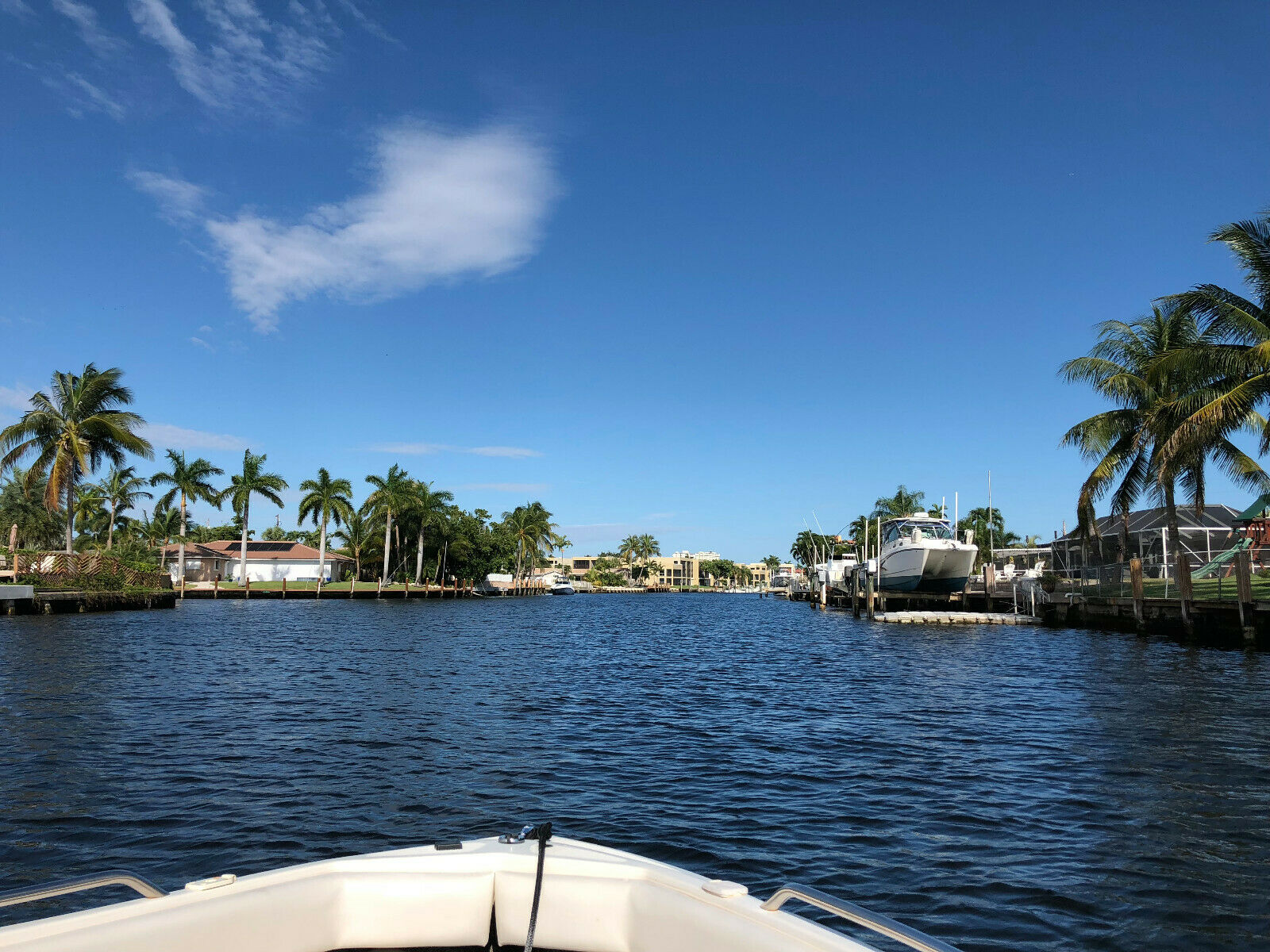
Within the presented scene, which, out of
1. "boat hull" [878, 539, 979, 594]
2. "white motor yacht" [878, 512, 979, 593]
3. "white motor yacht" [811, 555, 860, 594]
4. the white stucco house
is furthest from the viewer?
the white stucco house

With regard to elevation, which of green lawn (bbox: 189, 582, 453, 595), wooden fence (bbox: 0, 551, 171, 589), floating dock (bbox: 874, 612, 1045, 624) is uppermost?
wooden fence (bbox: 0, 551, 171, 589)

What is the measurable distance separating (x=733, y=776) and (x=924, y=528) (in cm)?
4073

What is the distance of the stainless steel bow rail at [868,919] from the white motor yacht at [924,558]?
42.5 metres

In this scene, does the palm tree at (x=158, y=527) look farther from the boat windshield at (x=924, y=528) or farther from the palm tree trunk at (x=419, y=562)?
the boat windshield at (x=924, y=528)

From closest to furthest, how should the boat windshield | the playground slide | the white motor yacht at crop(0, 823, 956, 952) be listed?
the white motor yacht at crop(0, 823, 956, 952), the playground slide, the boat windshield

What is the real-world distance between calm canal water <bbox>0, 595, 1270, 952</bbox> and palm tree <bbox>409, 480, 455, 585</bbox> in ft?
204

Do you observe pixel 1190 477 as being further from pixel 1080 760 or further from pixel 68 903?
pixel 68 903

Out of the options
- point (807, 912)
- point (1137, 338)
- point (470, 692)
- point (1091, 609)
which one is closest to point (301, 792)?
point (807, 912)

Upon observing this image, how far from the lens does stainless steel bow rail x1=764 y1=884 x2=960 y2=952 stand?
3.27 metres

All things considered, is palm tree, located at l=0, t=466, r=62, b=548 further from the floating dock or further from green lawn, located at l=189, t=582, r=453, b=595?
the floating dock

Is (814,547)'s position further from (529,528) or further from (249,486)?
(249,486)

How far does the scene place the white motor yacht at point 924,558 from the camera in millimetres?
43875

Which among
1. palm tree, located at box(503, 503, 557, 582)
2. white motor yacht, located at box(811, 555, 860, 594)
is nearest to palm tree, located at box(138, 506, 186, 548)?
palm tree, located at box(503, 503, 557, 582)

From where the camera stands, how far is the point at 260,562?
96.9 meters
